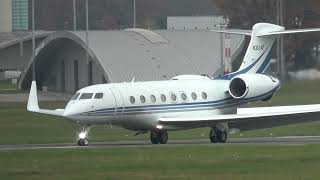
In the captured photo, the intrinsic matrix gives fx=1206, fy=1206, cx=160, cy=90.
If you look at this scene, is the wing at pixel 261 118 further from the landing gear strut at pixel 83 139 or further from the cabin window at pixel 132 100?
the landing gear strut at pixel 83 139

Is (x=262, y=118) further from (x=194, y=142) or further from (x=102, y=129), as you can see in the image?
(x=102, y=129)

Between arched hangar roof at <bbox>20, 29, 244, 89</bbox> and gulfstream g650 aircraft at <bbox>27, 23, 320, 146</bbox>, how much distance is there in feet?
138

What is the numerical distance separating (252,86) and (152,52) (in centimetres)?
4746

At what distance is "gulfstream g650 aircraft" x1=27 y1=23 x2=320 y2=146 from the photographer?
45156 millimetres

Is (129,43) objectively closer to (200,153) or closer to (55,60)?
(55,60)

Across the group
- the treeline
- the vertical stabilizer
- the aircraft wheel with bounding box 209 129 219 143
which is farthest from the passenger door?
the treeline

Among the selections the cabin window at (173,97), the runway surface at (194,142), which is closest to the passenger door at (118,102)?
→ the runway surface at (194,142)

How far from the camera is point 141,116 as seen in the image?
46000 millimetres

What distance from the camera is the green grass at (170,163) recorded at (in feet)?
97.6


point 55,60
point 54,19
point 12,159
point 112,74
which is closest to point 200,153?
point 12,159

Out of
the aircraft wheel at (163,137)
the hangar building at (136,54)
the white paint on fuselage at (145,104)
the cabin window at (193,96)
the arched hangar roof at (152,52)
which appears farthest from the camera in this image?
the hangar building at (136,54)

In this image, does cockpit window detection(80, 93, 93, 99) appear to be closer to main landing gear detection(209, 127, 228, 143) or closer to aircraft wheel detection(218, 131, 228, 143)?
main landing gear detection(209, 127, 228, 143)

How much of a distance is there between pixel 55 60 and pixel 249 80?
58.1 m

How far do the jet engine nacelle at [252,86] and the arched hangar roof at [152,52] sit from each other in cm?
4225
